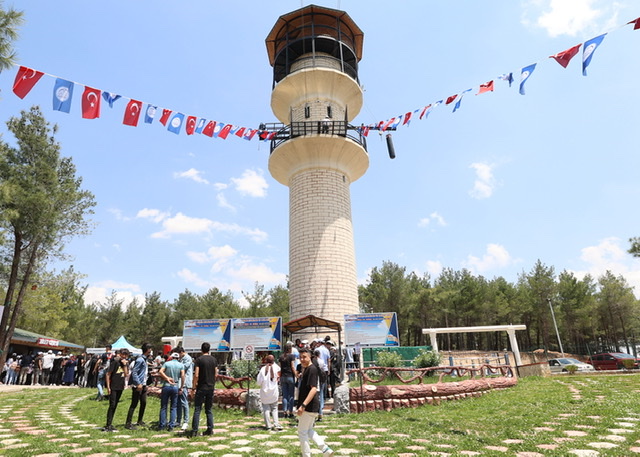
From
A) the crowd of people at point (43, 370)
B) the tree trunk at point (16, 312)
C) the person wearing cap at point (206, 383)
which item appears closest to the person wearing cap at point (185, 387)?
the person wearing cap at point (206, 383)

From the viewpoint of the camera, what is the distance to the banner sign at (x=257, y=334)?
482 inches

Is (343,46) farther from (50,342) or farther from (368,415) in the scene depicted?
(50,342)

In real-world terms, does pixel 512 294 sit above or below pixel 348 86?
below

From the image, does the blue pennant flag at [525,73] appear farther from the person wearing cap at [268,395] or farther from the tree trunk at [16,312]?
the tree trunk at [16,312]

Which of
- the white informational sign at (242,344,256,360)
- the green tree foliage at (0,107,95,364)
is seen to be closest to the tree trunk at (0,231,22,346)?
the green tree foliage at (0,107,95,364)

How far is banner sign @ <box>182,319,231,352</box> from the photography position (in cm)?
1255

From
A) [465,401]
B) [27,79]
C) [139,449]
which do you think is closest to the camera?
[139,449]

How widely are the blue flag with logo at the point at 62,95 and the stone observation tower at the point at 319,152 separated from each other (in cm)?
878

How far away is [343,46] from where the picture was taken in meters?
20.1

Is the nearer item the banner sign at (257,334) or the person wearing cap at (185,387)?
the person wearing cap at (185,387)

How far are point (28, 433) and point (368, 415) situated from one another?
642 centimetres

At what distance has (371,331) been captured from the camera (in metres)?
12.2

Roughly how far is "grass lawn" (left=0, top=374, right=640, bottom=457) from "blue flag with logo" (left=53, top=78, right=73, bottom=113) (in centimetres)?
756

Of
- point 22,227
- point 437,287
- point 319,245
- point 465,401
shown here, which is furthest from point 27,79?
point 437,287
